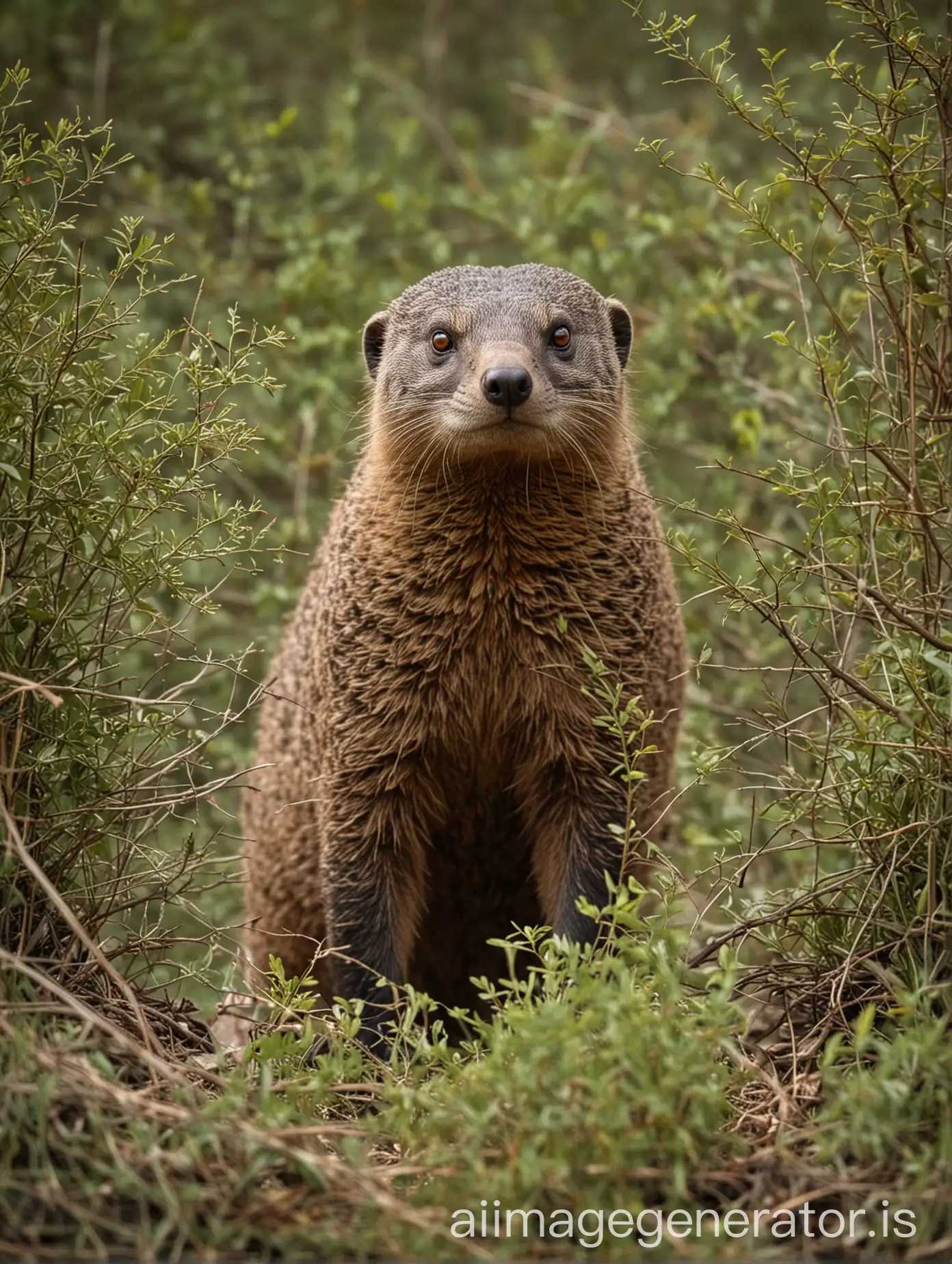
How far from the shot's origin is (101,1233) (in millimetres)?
3428

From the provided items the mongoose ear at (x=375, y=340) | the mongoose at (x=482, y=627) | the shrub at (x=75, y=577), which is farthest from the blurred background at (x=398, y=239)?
A: the shrub at (x=75, y=577)

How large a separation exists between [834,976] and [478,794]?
154 cm

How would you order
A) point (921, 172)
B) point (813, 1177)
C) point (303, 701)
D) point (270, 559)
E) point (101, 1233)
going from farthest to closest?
1. point (270, 559)
2. point (303, 701)
3. point (921, 172)
4. point (813, 1177)
5. point (101, 1233)

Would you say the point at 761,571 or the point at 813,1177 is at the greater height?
the point at 761,571

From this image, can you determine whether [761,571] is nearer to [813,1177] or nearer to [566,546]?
[566,546]

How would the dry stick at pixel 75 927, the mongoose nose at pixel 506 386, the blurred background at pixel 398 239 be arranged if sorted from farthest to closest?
the blurred background at pixel 398 239
the mongoose nose at pixel 506 386
the dry stick at pixel 75 927

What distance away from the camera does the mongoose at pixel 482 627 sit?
17.6 ft

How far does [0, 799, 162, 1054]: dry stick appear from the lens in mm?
4059

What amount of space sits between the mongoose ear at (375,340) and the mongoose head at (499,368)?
1 centimetres

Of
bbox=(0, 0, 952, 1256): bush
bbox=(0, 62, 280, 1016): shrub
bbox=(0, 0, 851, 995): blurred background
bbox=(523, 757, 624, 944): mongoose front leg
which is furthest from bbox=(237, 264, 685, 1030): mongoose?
bbox=(0, 0, 851, 995): blurred background

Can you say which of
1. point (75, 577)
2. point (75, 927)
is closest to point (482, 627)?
point (75, 577)

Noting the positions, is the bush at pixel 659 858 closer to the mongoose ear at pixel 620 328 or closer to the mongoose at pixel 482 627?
the mongoose at pixel 482 627

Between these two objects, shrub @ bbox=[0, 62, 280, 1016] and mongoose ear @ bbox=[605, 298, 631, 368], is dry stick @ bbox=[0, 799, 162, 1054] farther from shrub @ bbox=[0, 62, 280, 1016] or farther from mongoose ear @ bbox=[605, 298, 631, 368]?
mongoose ear @ bbox=[605, 298, 631, 368]

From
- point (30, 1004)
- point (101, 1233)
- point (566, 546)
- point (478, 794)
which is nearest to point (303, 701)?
point (478, 794)
